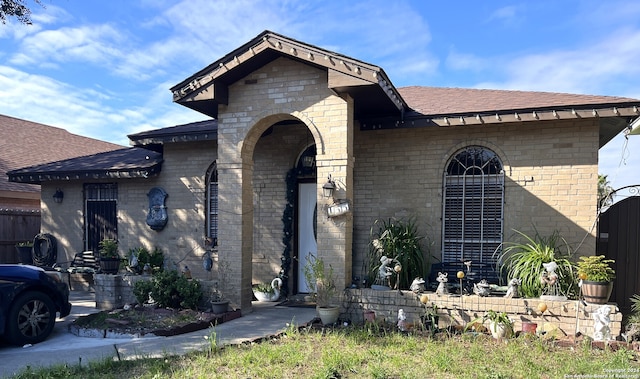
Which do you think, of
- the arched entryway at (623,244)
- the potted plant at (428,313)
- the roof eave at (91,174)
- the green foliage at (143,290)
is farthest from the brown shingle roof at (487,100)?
the roof eave at (91,174)

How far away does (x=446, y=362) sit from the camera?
4316 mm

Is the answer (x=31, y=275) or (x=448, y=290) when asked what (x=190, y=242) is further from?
(x=448, y=290)

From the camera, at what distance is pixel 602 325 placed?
5090 mm

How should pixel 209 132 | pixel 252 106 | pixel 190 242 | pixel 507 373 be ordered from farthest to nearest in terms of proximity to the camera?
pixel 190 242, pixel 209 132, pixel 252 106, pixel 507 373

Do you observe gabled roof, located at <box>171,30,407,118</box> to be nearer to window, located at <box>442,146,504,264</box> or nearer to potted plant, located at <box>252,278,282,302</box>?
window, located at <box>442,146,504,264</box>

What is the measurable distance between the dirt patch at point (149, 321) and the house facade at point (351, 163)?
2.23ft

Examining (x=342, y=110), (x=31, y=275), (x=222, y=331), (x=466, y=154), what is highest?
(x=342, y=110)

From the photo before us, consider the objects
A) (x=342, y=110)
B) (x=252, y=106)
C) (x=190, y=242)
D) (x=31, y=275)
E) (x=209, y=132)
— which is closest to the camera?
(x=31, y=275)

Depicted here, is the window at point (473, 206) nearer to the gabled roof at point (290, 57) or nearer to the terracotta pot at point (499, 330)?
the gabled roof at point (290, 57)

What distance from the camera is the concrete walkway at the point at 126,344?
480cm

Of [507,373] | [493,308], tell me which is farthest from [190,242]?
[507,373]

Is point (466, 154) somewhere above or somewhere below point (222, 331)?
above

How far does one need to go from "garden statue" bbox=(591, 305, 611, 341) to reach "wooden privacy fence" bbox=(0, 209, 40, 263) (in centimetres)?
1419

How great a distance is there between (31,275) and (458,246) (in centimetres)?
689
